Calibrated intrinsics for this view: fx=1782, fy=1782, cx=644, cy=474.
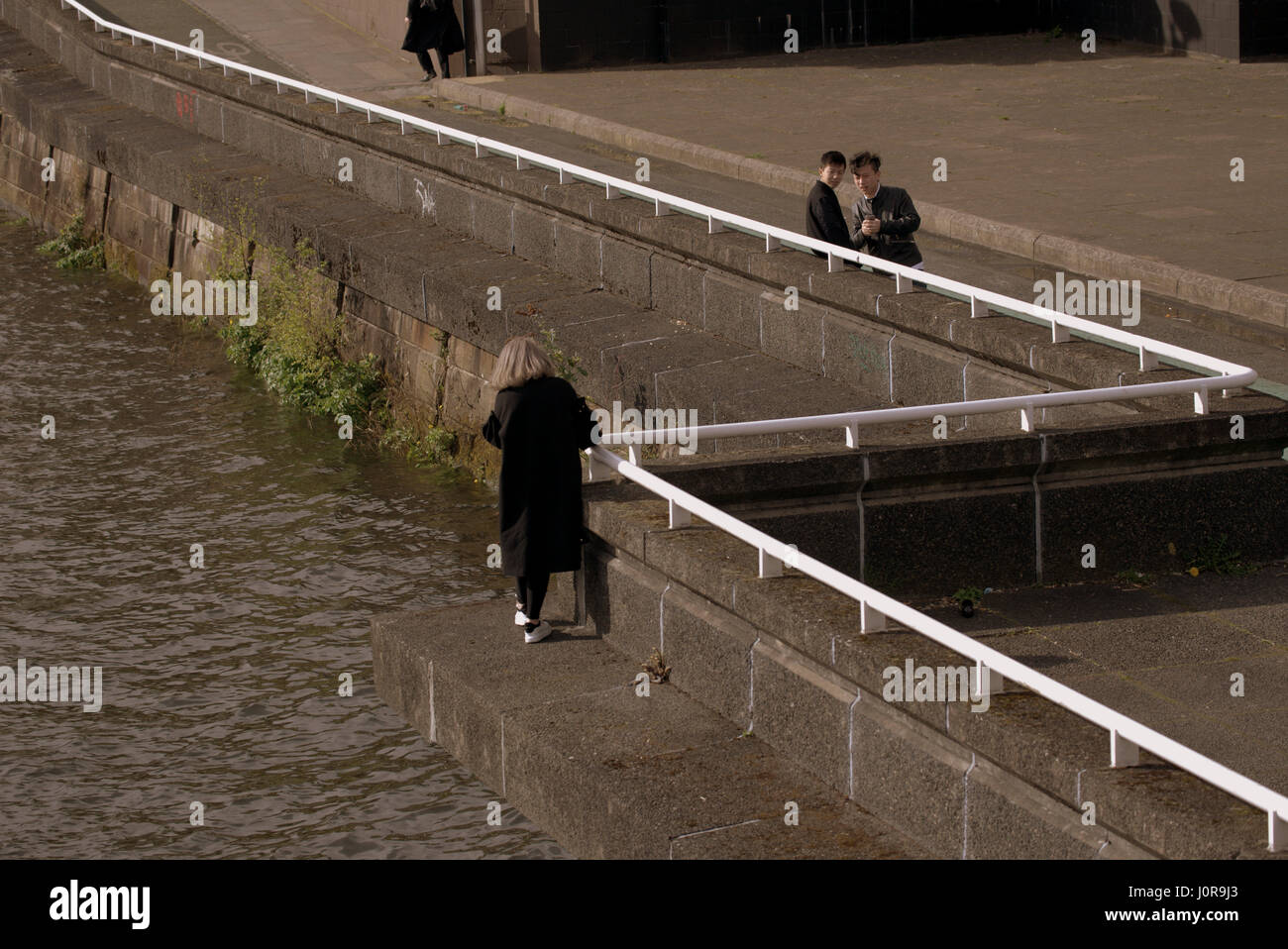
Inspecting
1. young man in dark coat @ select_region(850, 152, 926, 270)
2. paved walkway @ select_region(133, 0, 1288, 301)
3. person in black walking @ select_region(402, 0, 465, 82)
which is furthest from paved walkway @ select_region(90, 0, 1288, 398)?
young man in dark coat @ select_region(850, 152, 926, 270)

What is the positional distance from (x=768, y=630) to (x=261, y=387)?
10121 mm

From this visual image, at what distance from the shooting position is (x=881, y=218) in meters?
10.4

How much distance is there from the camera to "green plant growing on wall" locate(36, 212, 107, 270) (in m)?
21.0

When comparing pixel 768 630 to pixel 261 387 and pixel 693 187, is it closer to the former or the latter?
pixel 261 387

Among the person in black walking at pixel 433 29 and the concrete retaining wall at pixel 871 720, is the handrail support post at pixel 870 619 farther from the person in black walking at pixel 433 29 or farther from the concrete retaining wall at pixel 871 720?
the person in black walking at pixel 433 29

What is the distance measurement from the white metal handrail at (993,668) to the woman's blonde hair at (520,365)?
2.03 ft

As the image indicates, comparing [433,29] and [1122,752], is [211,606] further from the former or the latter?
[433,29]

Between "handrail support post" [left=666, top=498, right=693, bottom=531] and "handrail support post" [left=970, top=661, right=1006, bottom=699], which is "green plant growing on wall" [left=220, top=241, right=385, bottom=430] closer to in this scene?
"handrail support post" [left=666, top=498, right=693, bottom=531]
